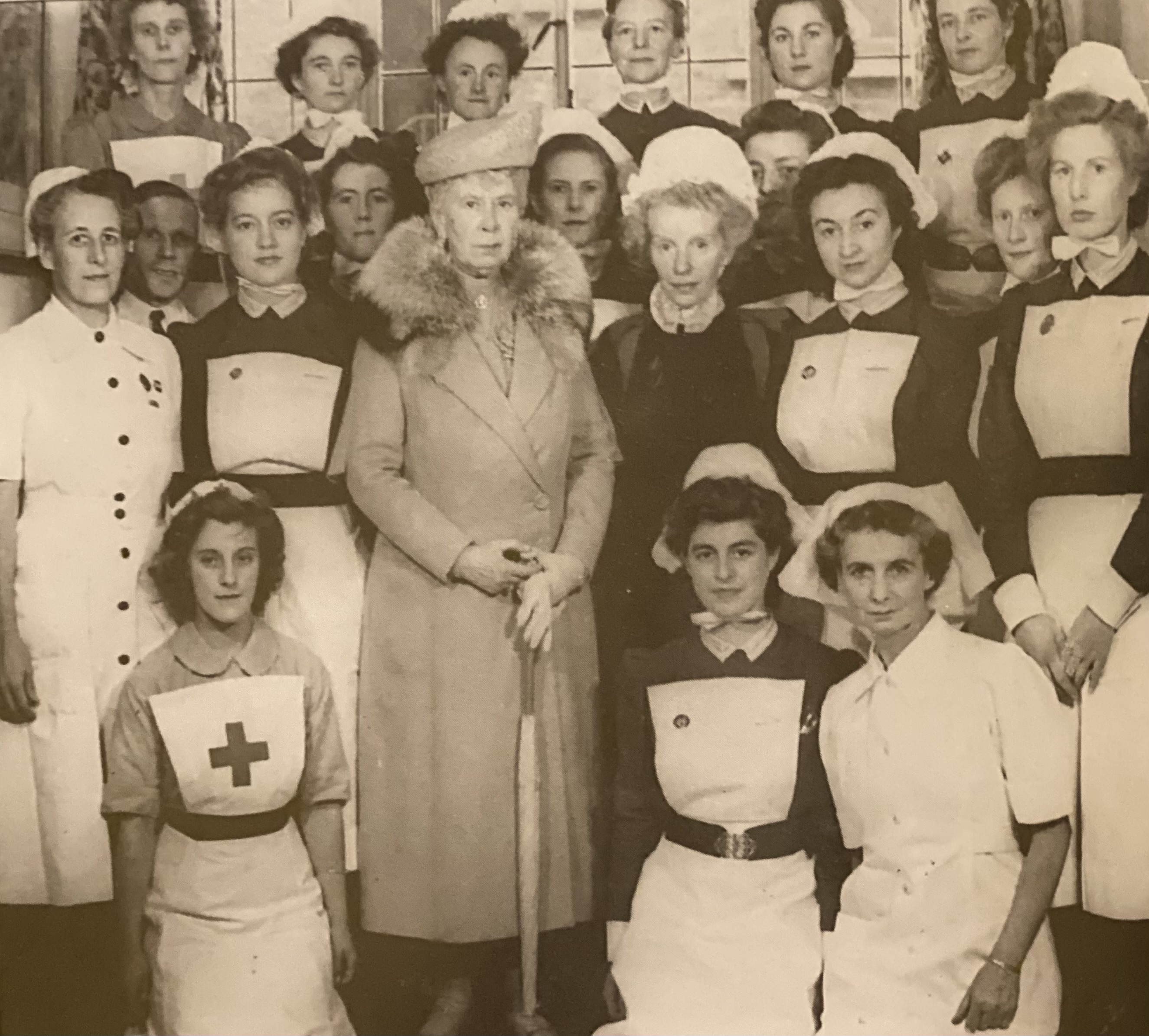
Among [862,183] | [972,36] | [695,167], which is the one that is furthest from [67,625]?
[972,36]

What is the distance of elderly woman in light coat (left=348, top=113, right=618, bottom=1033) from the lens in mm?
2322

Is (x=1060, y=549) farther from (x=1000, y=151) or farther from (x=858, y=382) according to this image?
(x=1000, y=151)

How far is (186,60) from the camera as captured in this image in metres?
2.49

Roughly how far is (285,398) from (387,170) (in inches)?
17.8

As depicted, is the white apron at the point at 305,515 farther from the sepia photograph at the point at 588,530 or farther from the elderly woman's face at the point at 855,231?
the elderly woman's face at the point at 855,231

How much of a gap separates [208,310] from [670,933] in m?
1.37

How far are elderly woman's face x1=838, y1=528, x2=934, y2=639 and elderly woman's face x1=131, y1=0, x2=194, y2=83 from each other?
150 cm

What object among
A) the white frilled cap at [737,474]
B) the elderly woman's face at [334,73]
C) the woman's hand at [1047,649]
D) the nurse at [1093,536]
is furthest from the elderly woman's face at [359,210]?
the woman's hand at [1047,649]

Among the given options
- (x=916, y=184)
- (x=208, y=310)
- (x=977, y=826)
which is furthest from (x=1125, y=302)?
(x=208, y=310)

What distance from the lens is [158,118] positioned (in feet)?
8.14

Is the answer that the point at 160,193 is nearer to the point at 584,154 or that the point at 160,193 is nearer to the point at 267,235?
the point at 267,235

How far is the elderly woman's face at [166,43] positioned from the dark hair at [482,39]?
462 millimetres

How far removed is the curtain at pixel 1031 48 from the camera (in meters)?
A: 2.41

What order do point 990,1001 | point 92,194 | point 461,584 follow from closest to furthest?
point 990,1001 < point 461,584 < point 92,194
